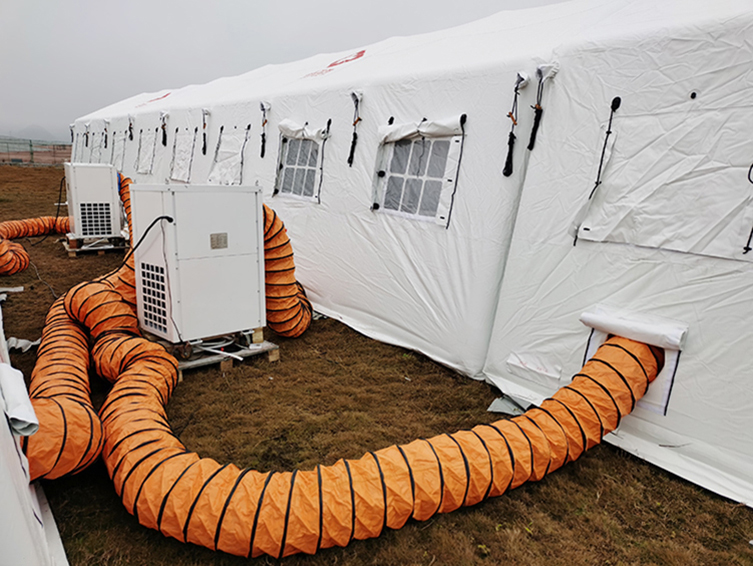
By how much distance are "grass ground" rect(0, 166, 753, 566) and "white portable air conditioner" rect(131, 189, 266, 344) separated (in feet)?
1.52

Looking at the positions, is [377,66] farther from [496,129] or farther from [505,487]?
[505,487]

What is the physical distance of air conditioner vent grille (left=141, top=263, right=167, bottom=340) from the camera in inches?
134

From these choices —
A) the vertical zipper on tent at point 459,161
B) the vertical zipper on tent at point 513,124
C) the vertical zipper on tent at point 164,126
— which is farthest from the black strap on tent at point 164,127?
the vertical zipper on tent at point 513,124

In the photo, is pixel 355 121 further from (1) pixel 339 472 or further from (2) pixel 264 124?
(1) pixel 339 472

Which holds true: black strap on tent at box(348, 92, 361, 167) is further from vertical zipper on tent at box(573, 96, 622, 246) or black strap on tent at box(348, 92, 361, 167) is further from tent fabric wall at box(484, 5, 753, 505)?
vertical zipper on tent at box(573, 96, 622, 246)

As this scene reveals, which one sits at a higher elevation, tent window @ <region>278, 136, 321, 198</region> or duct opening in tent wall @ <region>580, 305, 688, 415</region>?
tent window @ <region>278, 136, 321, 198</region>

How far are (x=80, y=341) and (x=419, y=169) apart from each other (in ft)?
9.83

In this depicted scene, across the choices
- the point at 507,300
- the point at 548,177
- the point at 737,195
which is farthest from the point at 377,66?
the point at 737,195

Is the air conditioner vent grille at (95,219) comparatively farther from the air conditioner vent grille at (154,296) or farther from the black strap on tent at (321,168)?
the air conditioner vent grille at (154,296)

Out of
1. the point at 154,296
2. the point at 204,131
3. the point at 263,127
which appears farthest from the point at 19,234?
the point at 154,296

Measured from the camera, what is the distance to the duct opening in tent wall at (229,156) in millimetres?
6562

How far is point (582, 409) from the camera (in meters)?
2.57

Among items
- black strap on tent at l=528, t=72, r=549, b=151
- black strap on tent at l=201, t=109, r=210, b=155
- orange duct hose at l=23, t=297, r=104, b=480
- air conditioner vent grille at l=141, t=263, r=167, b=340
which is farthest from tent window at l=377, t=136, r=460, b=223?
black strap on tent at l=201, t=109, r=210, b=155

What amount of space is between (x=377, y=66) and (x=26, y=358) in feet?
13.8
